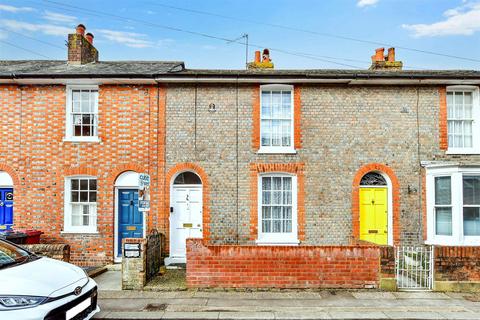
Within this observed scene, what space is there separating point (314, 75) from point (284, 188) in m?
3.54

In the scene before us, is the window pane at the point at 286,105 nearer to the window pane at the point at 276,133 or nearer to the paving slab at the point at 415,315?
the window pane at the point at 276,133

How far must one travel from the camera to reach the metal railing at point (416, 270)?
8.63 m

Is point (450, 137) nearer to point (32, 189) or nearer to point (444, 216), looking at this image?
point (444, 216)

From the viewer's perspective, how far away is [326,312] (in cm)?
711

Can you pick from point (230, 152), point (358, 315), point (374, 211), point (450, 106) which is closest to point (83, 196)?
point (230, 152)

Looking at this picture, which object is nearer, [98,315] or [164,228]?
[98,315]

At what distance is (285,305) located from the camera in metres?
7.50

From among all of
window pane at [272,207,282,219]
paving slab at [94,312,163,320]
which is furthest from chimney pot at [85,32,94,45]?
paving slab at [94,312,163,320]

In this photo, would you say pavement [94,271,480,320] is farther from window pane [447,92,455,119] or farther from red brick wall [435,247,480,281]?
window pane [447,92,455,119]

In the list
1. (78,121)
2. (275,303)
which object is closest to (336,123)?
(275,303)

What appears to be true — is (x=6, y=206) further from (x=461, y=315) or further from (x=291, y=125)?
(x=461, y=315)

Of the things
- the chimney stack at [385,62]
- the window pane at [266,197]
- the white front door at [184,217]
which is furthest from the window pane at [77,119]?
the chimney stack at [385,62]

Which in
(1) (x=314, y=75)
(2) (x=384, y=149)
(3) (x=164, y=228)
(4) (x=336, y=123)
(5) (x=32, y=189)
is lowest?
(3) (x=164, y=228)

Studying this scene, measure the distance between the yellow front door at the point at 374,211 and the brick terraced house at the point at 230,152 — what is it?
1.2 inches
